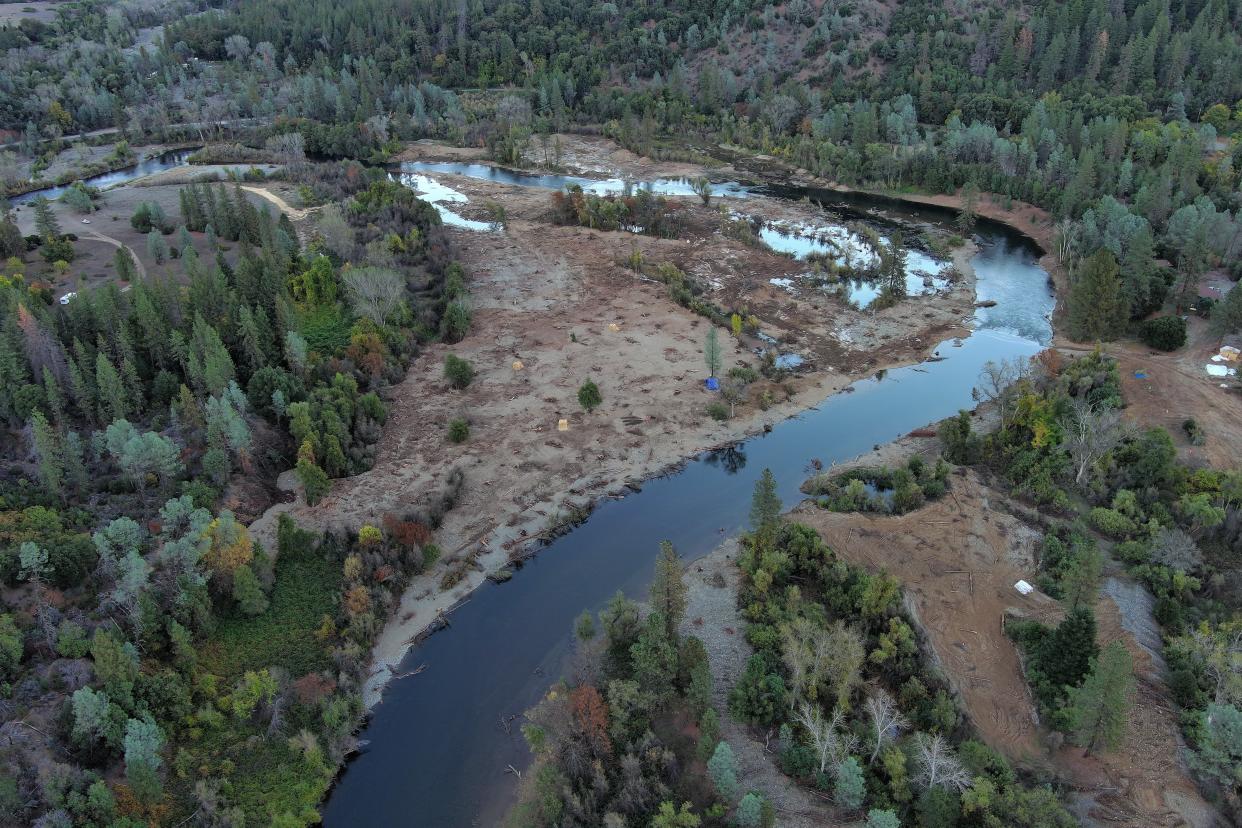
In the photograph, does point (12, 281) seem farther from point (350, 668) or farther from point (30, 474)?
point (350, 668)

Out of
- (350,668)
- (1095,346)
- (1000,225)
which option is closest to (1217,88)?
(1000,225)

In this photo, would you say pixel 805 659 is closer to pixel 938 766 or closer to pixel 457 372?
pixel 938 766

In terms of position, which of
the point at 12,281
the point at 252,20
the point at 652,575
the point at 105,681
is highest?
the point at 252,20

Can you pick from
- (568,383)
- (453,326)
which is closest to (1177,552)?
(568,383)

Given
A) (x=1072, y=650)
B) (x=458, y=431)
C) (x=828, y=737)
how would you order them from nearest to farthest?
(x=828, y=737) < (x=1072, y=650) < (x=458, y=431)

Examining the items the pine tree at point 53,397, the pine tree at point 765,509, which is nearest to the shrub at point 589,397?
the pine tree at point 765,509

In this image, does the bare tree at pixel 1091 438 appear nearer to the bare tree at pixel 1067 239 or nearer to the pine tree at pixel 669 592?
the pine tree at pixel 669 592
